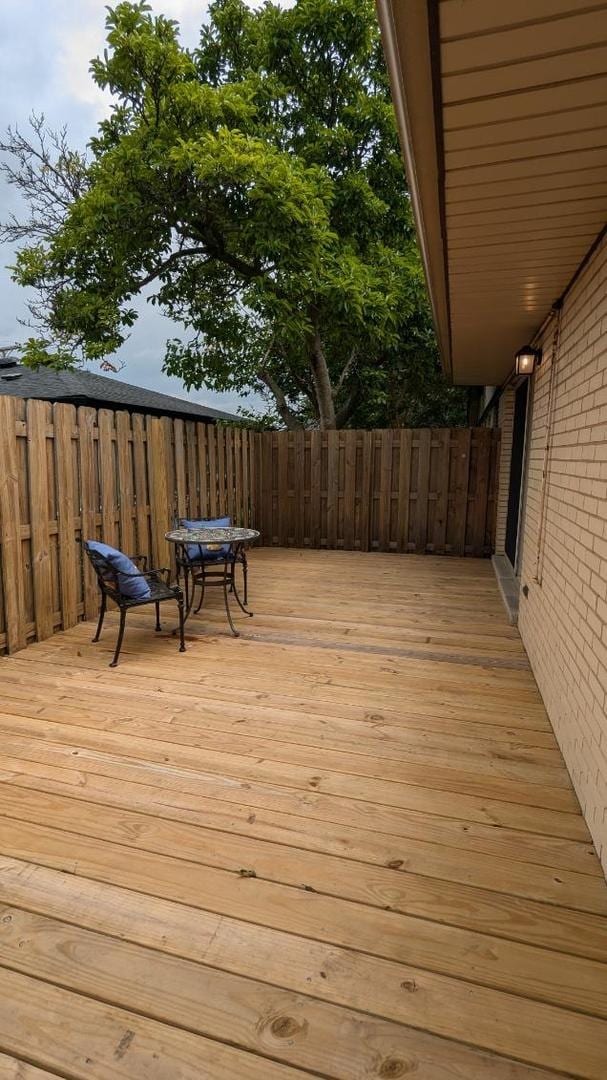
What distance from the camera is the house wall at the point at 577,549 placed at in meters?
1.94

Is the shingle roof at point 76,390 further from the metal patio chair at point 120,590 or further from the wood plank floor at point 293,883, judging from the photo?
the wood plank floor at point 293,883

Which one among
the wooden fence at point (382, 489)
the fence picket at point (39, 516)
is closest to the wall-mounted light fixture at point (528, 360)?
the wooden fence at point (382, 489)

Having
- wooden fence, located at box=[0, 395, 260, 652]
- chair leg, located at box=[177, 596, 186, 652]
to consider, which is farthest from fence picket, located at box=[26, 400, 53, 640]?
chair leg, located at box=[177, 596, 186, 652]

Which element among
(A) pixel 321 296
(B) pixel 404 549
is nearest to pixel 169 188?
(A) pixel 321 296

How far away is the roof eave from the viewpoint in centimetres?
106

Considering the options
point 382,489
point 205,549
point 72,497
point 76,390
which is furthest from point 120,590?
point 76,390

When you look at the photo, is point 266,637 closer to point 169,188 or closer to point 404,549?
point 404,549

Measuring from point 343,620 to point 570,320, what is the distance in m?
2.72

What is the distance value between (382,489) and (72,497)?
4.60 metres

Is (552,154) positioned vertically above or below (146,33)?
below

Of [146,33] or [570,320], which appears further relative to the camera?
[146,33]

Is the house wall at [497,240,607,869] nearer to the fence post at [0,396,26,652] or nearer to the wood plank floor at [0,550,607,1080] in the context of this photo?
the wood plank floor at [0,550,607,1080]

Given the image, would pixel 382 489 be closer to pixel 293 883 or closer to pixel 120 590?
pixel 120 590

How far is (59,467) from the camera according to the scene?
4043 mm
